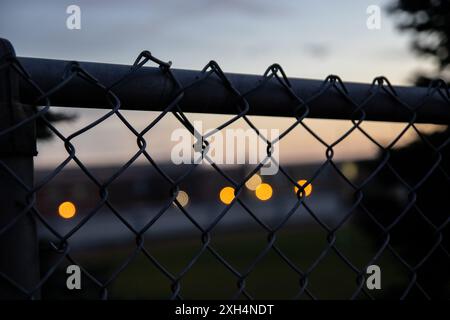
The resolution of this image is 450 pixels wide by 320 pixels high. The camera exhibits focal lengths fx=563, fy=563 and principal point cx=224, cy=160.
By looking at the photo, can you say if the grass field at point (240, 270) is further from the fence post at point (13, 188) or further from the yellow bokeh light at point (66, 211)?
the fence post at point (13, 188)

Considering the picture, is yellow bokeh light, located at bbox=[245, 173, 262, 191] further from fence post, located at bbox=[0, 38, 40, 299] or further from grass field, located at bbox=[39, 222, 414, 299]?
grass field, located at bbox=[39, 222, 414, 299]

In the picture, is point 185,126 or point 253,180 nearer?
point 185,126

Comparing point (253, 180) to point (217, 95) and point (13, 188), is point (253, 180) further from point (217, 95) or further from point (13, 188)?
point (13, 188)

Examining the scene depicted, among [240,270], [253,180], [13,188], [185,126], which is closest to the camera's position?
[13,188]

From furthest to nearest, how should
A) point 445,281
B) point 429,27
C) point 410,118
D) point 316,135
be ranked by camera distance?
point 429,27 < point 445,281 < point 410,118 < point 316,135

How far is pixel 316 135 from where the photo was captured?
1.40 metres

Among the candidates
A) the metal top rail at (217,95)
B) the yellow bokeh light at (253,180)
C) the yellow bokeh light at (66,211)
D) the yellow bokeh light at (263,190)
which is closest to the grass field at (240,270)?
the yellow bokeh light at (66,211)

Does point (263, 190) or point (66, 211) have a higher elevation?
point (263, 190)

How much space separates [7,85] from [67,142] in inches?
5.9

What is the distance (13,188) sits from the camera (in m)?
1.04

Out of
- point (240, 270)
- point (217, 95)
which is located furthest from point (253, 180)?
point (240, 270)

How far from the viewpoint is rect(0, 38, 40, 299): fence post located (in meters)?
1.04

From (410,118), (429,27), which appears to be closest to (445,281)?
(429,27)
